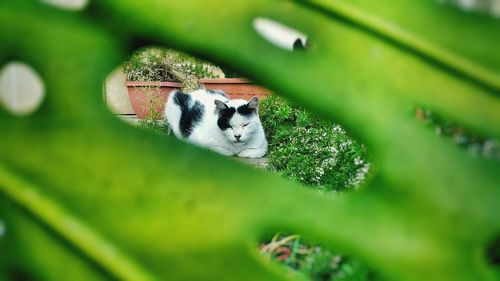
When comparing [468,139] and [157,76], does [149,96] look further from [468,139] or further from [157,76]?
[468,139]

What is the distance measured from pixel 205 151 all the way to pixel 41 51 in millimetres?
173

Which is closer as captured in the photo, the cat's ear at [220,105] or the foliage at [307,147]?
the foliage at [307,147]

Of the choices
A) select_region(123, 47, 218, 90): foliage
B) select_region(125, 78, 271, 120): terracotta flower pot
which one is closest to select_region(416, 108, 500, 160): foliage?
select_region(125, 78, 271, 120): terracotta flower pot

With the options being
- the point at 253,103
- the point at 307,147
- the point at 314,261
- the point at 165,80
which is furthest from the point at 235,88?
the point at 314,261

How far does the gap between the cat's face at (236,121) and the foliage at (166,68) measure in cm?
21

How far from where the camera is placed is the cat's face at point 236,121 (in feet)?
6.95

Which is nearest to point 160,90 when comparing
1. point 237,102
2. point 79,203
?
point 237,102

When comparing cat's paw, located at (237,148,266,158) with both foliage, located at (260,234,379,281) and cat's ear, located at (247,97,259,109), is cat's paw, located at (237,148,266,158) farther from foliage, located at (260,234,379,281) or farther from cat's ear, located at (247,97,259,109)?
foliage, located at (260,234,379,281)

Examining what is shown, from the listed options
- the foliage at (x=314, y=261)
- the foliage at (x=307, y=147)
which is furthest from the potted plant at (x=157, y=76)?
the foliage at (x=314, y=261)

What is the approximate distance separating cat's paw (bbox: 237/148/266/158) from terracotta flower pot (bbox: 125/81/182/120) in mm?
350

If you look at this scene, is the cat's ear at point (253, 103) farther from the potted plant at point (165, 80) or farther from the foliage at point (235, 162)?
the foliage at point (235, 162)

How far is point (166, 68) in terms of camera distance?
2291 millimetres

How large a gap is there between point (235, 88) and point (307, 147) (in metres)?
0.49

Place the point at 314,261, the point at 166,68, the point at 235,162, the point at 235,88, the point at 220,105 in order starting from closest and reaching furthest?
1. the point at 235,162
2. the point at 314,261
3. the point at 220,105
4. the point at 166,68
5. the point at 235,88
